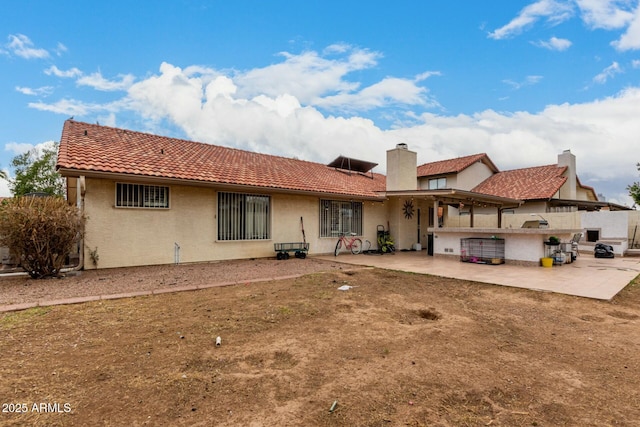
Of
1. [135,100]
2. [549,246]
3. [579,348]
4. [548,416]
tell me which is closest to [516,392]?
[548,416]

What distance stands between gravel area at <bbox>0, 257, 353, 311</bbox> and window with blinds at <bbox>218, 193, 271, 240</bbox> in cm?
151

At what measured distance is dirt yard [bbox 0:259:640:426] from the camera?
2.43 m

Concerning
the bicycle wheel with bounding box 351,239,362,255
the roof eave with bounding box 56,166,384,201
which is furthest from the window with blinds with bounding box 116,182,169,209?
the bicycle wheel with bounding box 351,239,362,255

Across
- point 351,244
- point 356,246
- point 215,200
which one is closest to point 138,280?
point 215,200

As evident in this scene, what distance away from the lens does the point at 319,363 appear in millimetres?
3295

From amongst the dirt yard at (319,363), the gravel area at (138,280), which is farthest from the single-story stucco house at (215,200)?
the dirt yard at (319,363)

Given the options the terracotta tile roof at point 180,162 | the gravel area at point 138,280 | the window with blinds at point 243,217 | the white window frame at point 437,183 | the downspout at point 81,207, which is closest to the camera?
the gravel area at point 138,280

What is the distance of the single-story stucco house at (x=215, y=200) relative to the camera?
8961mm

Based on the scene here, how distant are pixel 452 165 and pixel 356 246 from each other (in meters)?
13.3

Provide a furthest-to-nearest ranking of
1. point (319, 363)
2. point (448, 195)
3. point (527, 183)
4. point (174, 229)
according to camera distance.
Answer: point (527, 183) → point (448, 195) → point (174, 229) → point (319, 363)

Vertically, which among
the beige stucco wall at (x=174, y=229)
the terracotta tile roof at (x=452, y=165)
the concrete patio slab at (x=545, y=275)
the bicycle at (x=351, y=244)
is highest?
the terracotta tile roof at (x=452, y=165)

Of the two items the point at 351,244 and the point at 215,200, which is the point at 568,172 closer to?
the point at 351,244

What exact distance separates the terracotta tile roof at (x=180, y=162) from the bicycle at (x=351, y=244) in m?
2.12

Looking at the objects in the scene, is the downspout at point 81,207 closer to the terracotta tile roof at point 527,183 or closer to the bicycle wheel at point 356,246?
the bicycle wheel at point 356,246
